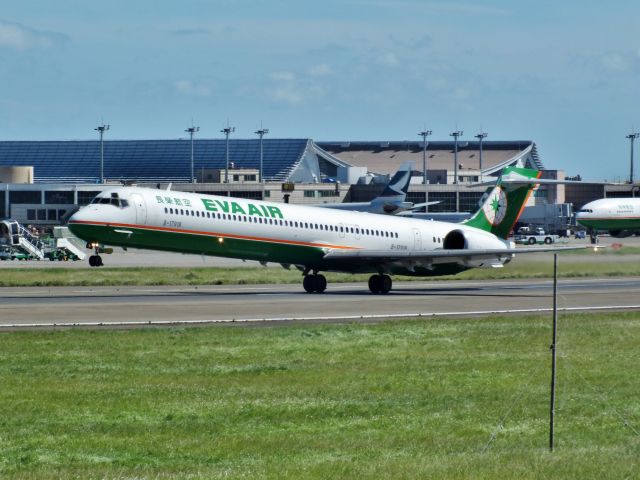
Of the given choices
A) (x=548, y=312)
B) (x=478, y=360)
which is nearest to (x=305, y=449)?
(x=478, y=360)

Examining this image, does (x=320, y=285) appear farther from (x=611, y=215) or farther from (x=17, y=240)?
(x=611, y=215)

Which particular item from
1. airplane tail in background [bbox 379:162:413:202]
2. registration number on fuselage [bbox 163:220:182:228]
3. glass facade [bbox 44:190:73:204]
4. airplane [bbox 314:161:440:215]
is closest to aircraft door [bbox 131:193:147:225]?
registration number on fuselage [bbox 163:220:182:228]

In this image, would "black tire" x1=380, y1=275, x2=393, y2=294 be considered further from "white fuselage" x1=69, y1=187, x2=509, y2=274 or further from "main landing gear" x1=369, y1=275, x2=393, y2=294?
"white fuselage" x1=69, y1=187, x2=509, y2=274

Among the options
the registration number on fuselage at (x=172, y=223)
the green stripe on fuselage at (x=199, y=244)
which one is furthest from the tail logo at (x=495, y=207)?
the registration number on fuselage at (x=172, y=223)

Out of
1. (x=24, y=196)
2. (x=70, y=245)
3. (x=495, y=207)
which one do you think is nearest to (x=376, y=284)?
(x=495, y=207)

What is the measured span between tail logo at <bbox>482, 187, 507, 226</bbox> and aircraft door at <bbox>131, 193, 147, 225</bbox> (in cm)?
1818

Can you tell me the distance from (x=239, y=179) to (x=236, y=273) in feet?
404

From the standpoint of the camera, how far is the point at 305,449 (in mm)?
18359

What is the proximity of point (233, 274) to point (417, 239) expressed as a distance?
1313 centimetres

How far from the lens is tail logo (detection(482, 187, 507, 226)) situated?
59.5 meters

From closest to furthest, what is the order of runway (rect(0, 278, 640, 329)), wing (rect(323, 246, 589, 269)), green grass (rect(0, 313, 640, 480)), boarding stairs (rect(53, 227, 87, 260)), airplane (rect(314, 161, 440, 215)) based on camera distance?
green grass (rect(0, 313, 640, 480)) < runway (rect(0, 278, 640, 329)) < wing (rect(323, 246, 589, 269)) < boarding stairs (rect(53, 227, 87, 260)) < airplane (rect(314, 161, 440, 215))

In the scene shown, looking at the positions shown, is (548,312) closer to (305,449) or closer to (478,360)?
(478,360)

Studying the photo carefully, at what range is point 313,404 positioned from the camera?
73.8 feet

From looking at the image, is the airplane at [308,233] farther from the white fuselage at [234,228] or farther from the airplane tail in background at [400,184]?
the airplane tail in background at [400,184]
